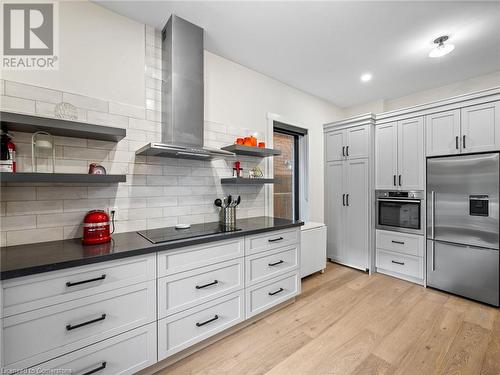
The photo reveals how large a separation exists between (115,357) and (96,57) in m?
2.15

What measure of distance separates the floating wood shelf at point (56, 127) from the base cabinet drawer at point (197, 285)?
1.10 metres

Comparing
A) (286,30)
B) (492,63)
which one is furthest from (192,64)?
(492,63)

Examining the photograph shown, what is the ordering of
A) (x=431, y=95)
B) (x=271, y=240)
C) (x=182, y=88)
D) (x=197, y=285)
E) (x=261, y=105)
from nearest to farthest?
(x=197, y=285) → (x=182, y=88) → (x=271, y=240) → (x=261, y=105) → (x=431, y=95)

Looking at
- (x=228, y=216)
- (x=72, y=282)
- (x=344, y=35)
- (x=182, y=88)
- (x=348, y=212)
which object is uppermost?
(x=344, y=35)

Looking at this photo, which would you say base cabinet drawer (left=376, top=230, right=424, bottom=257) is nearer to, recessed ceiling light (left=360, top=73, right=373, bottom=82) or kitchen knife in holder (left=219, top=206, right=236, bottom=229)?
recessed ceiling light (left=360, top=73, right=373, bottom=82)

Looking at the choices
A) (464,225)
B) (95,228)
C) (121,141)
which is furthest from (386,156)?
(95,228)

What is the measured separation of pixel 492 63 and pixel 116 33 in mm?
4023

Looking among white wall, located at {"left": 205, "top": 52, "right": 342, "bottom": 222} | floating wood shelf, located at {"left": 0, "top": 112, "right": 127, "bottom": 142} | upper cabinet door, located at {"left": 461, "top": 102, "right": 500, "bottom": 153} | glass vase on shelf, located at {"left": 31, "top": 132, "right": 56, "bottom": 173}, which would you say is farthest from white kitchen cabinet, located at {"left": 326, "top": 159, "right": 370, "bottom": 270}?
glass vase on shelf, located at {"left": 31, "top": 132, "right": 56, "bottom": 173}

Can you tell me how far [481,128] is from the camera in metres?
2.43

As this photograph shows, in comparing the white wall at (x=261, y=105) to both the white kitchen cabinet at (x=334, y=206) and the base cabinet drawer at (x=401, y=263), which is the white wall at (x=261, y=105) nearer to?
the white kitchen cabinet at (x=334, y=206)

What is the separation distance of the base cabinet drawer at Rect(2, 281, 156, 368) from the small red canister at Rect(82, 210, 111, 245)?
40cm

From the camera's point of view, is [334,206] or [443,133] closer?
[443,133]

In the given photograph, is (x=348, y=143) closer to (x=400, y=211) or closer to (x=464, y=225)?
(x=400, y=211)

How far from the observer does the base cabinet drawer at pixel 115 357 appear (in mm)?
1221
